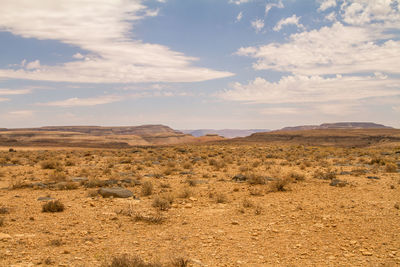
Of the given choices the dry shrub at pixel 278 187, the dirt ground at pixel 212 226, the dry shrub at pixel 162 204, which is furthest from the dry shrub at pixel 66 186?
the dry shrub at pixel 278 187

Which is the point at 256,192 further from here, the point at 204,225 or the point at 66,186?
the point at 66,186

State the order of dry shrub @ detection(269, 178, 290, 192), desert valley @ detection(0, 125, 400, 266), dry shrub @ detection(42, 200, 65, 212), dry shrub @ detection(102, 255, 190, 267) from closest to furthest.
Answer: dry shrub @ detection(102, 255, 190, 267)
desert valley @ detection(0, 125, 400, 266)
dry shrub @ detection(42, 200, 65, 212)
dry shrub @ detection(269, 178, 290, 192)

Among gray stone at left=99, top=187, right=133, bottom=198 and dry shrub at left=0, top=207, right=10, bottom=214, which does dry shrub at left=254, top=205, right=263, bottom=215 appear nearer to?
gray stone at left=99, top=187, right=133, bottom=198

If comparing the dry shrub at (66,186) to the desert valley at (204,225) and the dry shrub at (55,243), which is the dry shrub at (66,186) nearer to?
the desert valley at (204,225)

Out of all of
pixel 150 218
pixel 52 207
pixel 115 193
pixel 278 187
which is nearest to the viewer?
pixel 150 218

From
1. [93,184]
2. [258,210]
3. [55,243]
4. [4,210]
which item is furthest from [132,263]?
[93,184]

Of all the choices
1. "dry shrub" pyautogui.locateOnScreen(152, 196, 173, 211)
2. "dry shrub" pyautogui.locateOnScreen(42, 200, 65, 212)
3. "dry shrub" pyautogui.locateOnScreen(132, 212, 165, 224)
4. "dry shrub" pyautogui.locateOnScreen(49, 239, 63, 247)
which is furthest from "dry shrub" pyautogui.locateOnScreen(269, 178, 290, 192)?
"dry shrub" pyautogui.locateOnScreen(49, 239, 63, 247)

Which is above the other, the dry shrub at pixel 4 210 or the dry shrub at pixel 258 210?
the dry shrub at pixel 4 210


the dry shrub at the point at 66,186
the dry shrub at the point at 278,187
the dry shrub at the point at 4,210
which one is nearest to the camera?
the dry shrub at the point at 4,210

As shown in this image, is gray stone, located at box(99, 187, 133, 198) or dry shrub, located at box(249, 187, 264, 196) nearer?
gray stone, located at box(99, 187, 133, 198)

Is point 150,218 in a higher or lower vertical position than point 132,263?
lower

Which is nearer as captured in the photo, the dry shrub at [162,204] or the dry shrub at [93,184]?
the dry shrub at [162,204]

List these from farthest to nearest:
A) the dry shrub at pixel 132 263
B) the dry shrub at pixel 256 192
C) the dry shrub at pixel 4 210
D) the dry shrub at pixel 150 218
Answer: the dry shrub at pixel 256 192, the dry shrub at pixel 4 210, the dry shrub at pixel 150 218, the dry shrub at pixel 132 263

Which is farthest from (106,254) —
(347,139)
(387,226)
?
(347,139)
